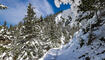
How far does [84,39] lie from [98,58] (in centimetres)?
1012

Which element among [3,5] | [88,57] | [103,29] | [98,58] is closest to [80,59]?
[88,57]

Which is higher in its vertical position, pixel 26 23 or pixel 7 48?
pixel 26 23

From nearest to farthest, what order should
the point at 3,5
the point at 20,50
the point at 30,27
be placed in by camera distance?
the point at 3,5, the point at 20,50, the point at 30,27

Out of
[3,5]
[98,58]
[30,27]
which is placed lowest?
[98,58]

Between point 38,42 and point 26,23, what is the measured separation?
3583mm

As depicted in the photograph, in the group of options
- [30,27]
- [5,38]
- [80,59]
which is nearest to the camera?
[5,38]

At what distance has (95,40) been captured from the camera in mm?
22375

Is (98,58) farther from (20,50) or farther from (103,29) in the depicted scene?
(20,50)

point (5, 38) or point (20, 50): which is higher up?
point (20, 50)

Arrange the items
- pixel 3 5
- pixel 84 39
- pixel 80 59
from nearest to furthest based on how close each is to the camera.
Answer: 1. pixel 3 5
2. pixel 80 59
3. pixel 84 39

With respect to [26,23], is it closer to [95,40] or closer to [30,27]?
[30,27]

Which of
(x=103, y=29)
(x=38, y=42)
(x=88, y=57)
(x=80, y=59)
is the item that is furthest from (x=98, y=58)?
(x=38, y=42)

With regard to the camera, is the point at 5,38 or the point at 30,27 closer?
the point at 5,38

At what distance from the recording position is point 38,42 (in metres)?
22.8
